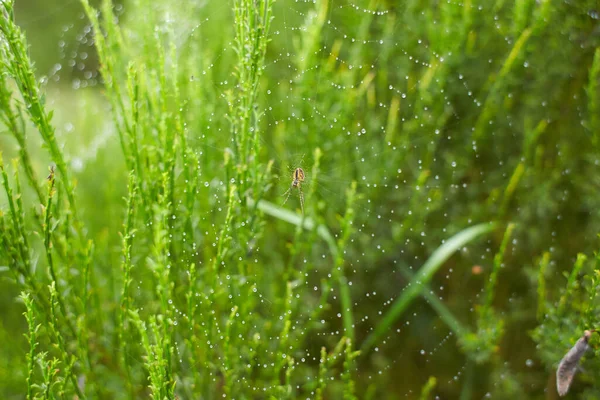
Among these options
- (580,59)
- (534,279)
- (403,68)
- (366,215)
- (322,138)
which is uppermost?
(403,68)

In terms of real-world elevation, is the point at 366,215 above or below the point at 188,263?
above

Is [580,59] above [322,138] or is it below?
above

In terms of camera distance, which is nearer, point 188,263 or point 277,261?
point 188,263

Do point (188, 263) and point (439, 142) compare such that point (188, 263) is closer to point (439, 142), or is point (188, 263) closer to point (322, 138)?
point (322, 138)

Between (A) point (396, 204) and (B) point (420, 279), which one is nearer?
(B) point (420, 279)

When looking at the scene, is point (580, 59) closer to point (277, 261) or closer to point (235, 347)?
point (277, 261)

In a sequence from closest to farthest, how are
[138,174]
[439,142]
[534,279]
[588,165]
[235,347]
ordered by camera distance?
[138,174] → [235,347] → [534,279] → [588,165] → [439,142]

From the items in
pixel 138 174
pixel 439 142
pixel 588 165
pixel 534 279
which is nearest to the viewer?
pixel 138 174

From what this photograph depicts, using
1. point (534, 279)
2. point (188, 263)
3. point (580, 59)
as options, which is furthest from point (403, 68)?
point (188, 263)

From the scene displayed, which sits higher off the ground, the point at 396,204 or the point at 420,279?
the point at 396,204

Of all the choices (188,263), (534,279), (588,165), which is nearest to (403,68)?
(588,165)
